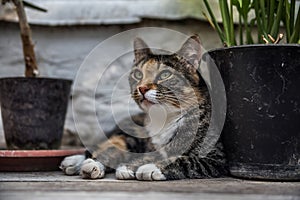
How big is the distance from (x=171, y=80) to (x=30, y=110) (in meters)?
0.47

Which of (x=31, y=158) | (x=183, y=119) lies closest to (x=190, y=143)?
(x=183, y=119)

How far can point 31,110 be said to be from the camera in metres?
1.39

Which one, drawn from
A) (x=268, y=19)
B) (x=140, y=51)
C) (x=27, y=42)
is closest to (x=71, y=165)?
(x=140, y=51)

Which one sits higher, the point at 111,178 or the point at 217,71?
the point at 217,71

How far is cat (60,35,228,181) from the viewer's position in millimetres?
1128

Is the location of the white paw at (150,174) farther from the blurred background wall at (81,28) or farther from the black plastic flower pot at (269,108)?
the blurred background wall at (81,28)

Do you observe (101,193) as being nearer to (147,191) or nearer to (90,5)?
(147,191)

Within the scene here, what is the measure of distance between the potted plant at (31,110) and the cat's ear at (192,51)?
427 millimetres

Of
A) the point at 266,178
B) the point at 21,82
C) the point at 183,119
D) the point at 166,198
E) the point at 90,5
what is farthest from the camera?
the point at 90,5

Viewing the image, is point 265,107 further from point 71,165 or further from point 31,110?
point 31,110

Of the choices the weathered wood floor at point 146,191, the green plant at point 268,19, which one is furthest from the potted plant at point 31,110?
the green plant at point 268,19

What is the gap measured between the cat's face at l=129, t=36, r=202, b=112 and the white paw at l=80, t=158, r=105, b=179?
214 millimetres

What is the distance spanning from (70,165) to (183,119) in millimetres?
334

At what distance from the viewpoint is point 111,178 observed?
3.76ft
